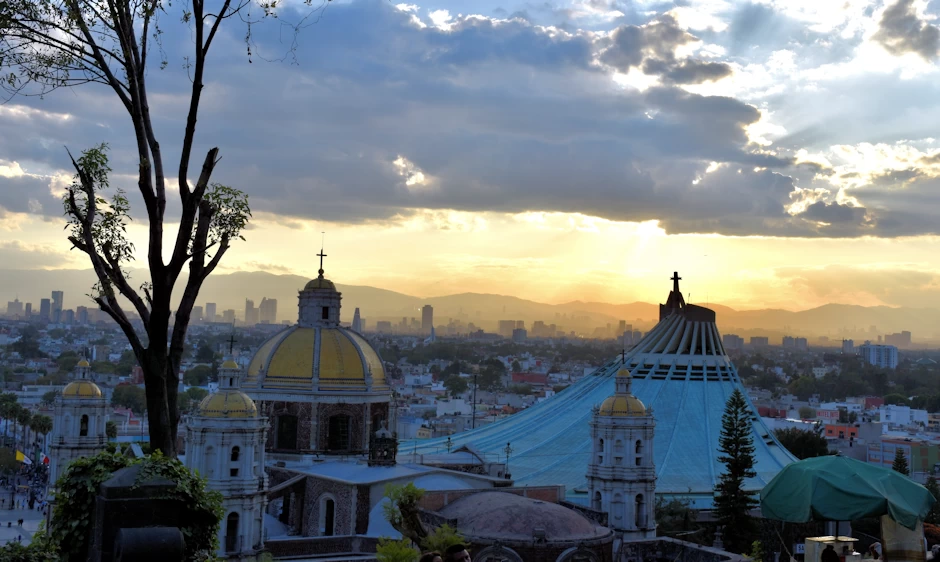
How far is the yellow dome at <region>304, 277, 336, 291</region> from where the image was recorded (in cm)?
3269

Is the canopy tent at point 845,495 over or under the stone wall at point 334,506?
over

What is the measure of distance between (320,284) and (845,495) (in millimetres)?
25039

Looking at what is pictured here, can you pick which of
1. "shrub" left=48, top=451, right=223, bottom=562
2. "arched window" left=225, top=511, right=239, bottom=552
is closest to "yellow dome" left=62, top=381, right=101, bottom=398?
"arched window" left=225, top=511, right=239, bottom=552

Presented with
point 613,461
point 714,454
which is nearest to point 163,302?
point 613,461

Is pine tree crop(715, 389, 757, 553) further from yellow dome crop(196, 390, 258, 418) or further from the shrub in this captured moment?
the shrub

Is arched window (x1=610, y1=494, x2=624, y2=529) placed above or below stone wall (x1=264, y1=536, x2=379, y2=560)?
above

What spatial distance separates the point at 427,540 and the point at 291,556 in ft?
16.9

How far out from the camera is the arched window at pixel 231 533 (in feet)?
76.2

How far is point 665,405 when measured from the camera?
4256cm

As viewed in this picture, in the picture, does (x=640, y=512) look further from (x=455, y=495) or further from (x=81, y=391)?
(x=81, y=391)

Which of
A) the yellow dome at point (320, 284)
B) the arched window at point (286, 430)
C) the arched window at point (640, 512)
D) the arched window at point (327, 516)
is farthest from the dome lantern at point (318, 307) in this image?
Result: the arched window at point (640, 512)

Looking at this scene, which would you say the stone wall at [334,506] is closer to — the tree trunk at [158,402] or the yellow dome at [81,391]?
the yellow dome at [81,391]

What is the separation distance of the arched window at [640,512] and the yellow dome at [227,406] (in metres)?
9.92

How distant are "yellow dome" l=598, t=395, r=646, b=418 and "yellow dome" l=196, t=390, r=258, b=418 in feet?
A: 30.2
